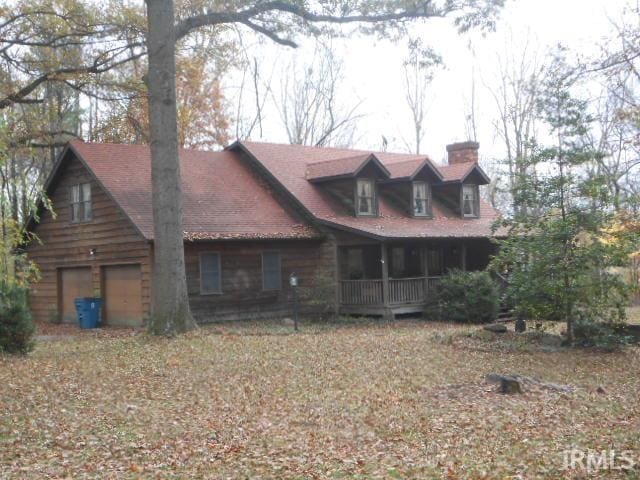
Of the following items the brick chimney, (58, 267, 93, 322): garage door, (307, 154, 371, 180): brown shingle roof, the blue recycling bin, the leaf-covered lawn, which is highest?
the brick chimney

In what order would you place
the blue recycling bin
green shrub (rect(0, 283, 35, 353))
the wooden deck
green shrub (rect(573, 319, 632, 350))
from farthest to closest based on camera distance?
the wooden deck → the blue recycling bin → green shrub (rect(573, 319, 632, 350)) → green shrub (rect(0, 283, 35, 353))

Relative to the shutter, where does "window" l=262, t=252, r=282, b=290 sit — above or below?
below

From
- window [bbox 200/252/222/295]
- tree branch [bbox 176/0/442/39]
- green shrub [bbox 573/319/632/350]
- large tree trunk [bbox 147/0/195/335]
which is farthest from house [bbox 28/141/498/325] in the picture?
green shrub [bbox 573/319/632/350]

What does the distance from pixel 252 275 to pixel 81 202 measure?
20.5ft

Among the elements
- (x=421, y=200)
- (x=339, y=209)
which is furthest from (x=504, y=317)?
(x=339, y=209)

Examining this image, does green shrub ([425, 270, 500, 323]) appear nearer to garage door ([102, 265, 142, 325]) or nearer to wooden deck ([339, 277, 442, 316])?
wooden deck ([339, 277, 442, 316])

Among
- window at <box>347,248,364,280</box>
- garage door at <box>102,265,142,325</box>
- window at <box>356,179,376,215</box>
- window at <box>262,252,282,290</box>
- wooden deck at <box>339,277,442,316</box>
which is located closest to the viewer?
garage door at <box>102,265,142,325</box>

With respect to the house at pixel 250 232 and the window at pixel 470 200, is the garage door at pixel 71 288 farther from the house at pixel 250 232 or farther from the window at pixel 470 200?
the window at pixel 470 200

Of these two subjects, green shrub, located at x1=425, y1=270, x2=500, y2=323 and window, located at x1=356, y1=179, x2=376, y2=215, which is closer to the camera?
green shrub, located at x1=425, y1=270, x2=500, y2=323

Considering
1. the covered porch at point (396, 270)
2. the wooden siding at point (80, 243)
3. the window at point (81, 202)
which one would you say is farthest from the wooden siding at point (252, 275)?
the window at point (81, 202)

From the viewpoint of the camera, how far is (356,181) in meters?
25.5

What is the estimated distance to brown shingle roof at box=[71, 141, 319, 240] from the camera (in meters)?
22.1

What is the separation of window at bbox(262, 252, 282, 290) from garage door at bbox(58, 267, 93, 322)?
19.1 ft

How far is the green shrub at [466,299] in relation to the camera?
915 inches
